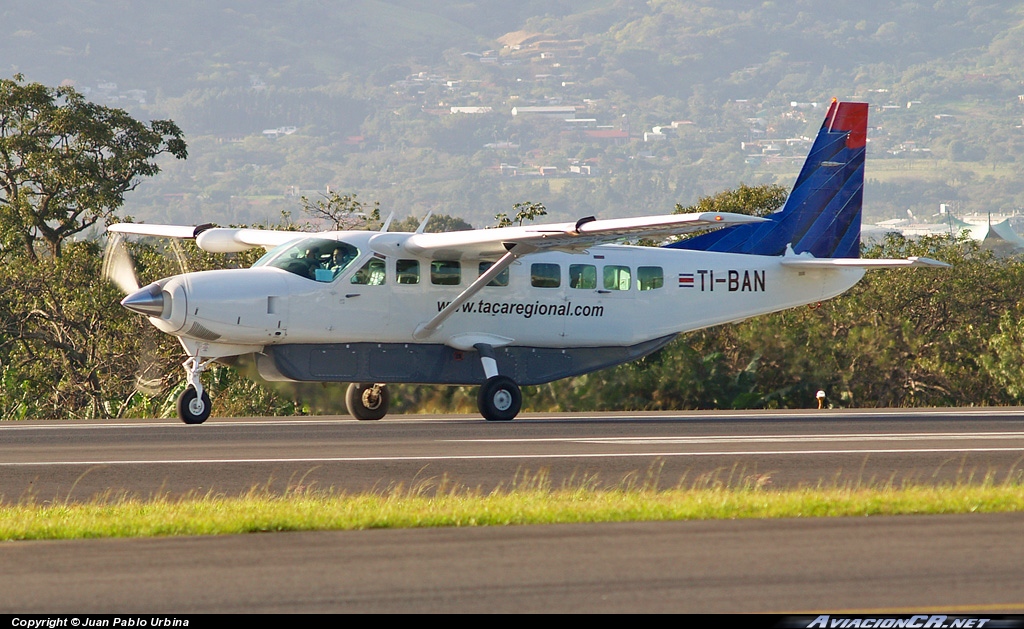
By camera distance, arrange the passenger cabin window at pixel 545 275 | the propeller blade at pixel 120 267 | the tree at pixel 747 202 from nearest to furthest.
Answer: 1. the passenger cabin window at pixel 545 275
2. the propeller blade at pixel 120 267
3. the tree at pixel 747 202

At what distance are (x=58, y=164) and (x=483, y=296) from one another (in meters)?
20.9

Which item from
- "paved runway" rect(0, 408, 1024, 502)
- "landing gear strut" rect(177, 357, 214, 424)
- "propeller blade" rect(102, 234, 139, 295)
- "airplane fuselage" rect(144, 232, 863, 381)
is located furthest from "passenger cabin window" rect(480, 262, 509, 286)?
"propeller blade" rect(102, 234, 139, 295)

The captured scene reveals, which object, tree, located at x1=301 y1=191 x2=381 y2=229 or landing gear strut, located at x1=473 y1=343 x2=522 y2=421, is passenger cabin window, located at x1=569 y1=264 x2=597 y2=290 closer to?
landing gear strut, located at x1=473 y1=343 x2=522 y2=421

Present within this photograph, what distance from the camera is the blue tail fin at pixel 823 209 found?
2494 centimetres

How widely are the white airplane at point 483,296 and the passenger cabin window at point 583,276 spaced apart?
23 millimetres

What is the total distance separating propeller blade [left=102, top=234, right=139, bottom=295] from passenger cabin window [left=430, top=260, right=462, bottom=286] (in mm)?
5141

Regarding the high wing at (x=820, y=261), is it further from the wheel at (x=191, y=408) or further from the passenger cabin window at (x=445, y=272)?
the wheel at (x=191, y=408)

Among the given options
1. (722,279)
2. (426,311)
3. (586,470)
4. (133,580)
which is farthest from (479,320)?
(133,580)

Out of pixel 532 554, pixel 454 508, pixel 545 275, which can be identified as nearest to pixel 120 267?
pixel 545 275

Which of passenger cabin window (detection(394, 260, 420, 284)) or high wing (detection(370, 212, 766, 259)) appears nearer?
high wing (detection(370, 212, 766, 259))

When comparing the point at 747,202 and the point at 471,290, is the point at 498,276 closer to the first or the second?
the point at 471,290

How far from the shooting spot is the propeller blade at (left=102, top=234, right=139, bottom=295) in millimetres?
23578

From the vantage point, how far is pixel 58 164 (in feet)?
127

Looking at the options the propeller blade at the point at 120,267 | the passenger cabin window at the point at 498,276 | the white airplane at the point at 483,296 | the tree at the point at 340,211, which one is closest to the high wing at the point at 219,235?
the white airplane at the point at 483,296
